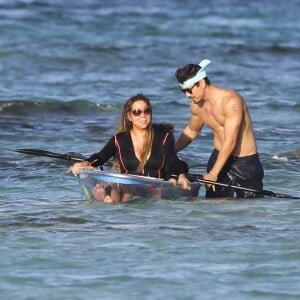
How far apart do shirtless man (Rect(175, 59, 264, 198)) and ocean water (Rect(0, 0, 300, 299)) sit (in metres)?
0.22

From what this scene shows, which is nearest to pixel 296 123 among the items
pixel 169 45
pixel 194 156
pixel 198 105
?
pixel 194 156

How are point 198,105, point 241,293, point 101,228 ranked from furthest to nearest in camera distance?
1. point 198,105
2. point 101,228
3. point 241,293

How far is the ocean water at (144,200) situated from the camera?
8.04m

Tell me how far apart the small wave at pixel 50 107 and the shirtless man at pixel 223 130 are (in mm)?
7243

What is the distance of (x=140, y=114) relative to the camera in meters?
9.87

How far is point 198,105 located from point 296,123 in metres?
6.35

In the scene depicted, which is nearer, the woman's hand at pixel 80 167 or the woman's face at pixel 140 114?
the woman's face at pixel 140 114

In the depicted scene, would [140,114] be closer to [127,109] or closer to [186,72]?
[127,109]

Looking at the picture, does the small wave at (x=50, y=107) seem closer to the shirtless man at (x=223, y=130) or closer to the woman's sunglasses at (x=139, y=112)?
the shirtless man at (x=223, y=130)

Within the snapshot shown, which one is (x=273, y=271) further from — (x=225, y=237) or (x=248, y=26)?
(x=248, y=26)

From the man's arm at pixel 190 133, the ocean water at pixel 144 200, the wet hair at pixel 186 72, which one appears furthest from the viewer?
the man's arm at pixel 190 133

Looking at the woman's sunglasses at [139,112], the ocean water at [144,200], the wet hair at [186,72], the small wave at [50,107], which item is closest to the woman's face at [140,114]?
the woman's sunglasses at [139,112]

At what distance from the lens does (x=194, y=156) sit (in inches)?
536

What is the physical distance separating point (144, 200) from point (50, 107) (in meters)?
8.02
